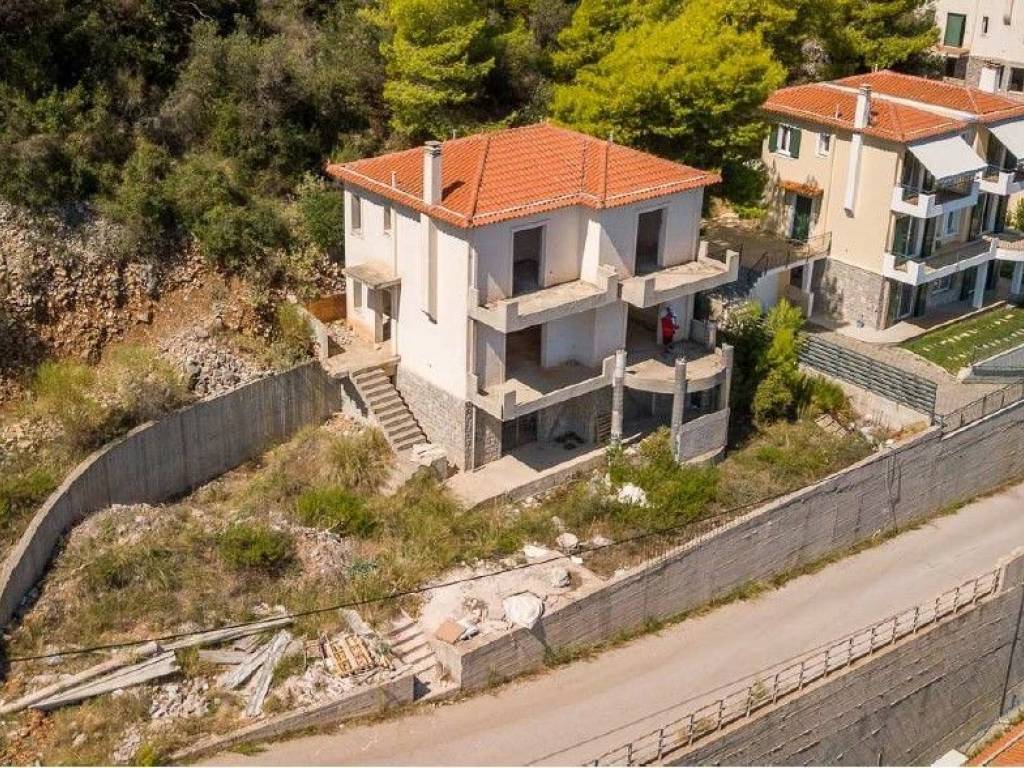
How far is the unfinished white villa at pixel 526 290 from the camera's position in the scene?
95.7ft

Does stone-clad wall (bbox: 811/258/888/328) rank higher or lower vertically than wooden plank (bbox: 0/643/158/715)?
higher

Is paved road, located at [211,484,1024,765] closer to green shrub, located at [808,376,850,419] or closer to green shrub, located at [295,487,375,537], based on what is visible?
green shrub, located at [808,376,850,419]

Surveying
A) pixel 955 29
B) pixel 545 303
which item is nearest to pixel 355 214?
pixel 545 303

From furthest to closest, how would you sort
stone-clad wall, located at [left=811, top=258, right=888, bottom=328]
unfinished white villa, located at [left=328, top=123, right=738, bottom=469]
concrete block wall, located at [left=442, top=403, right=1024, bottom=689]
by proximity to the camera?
stone-clad wall, located at [left=811, top=258, right=888, bottom=328] → unfinished white villa, located at [left=328, top=123, right=738, bottom=469] → concrete block wall, located at [left=442, top=403, right=1024, bottom=689]

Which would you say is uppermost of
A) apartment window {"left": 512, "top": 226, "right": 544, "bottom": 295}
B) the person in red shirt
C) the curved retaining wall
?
apartment window {"left": 512, "top": 226, "right": 544, "bottom": 295}

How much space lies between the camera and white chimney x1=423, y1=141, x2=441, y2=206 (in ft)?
93.4

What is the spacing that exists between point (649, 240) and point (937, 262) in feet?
38.2

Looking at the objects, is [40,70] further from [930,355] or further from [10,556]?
[930,355]

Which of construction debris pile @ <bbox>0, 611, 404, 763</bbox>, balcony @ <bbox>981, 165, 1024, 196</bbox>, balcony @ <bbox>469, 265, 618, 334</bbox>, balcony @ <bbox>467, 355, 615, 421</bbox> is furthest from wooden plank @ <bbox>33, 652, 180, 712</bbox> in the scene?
balcony @ <bbox>981, 165, 1024, 196</bbox>

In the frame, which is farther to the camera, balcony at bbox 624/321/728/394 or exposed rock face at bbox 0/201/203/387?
exposed rock face at bbox 0/201/203/387

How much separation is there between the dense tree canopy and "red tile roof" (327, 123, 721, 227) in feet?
13.5

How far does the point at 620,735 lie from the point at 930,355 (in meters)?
19.3

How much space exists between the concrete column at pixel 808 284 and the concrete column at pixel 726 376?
8.50m

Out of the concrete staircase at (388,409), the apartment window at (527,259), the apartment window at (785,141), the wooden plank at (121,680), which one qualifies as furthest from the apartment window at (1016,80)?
the wooden plank at (121,680)
